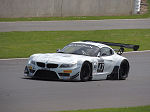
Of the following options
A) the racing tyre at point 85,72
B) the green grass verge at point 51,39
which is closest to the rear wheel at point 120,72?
the racing tyre at point 85,72

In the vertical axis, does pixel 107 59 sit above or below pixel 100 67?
above

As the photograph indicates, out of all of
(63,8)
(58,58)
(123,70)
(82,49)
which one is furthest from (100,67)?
(63,8)

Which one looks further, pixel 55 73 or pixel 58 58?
pixel 58 58

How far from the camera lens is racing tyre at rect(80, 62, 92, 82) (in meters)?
15.6

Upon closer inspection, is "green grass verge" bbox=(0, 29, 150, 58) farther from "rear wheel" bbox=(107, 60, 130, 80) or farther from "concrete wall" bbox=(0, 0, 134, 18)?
"rear wheel" bbox=(107, 60, 130, 80)

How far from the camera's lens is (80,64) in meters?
15.4

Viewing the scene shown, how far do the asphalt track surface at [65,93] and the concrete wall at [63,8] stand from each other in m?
14.9

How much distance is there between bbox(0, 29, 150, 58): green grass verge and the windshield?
5226mm

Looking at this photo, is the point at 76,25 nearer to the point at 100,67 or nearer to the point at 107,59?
the point at 107,59

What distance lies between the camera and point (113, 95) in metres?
A: 13.4

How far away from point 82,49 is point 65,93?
3.85 meters

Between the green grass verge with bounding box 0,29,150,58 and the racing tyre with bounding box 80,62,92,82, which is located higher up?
the racing tyre with bounding box 80,62,92,82

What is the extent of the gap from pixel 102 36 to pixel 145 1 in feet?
46.5

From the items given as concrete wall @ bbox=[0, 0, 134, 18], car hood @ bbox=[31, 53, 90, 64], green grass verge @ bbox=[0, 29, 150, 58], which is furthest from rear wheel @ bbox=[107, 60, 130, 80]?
concrete wall @ bbox=[0, 0, 134, 18]
